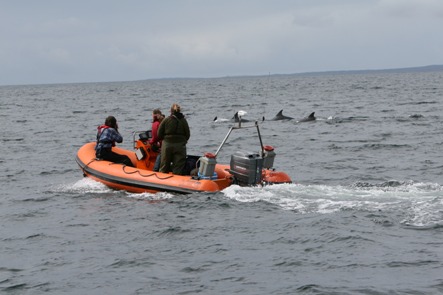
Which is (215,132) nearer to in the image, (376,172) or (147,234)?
(376,172)

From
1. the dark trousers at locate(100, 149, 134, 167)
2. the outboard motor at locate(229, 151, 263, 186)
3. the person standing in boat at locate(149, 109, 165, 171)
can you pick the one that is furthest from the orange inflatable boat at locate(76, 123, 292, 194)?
the person standing in boat at locate(149, 109, 165, 171)

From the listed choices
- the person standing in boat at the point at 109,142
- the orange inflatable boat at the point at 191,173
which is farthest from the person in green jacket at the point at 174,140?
the person standing in boat at the point at 109,142

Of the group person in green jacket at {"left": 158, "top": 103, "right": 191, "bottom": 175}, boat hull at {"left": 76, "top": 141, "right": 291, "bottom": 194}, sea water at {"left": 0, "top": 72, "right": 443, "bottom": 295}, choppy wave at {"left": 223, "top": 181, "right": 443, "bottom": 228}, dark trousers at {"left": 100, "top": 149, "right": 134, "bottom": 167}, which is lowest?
sea water at {"left": 0, "top": 72, "right": 443, "bottom": 295}

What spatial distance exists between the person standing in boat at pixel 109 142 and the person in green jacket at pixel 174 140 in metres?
1.37

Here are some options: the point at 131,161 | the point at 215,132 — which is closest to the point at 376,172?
the point at 131,161

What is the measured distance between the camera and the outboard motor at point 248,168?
13.6m

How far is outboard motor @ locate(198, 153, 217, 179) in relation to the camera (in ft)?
44.5

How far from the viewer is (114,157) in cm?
1569

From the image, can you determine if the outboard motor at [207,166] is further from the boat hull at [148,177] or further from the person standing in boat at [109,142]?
the person standing in boat at [109,142]

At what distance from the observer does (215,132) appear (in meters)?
31.6

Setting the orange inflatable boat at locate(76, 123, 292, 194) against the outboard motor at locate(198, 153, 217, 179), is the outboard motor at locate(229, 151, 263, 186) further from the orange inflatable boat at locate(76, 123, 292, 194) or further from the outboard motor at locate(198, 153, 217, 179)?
the outboard motor at locate(198, 153, 217, 179)

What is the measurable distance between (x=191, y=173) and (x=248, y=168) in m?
1.42

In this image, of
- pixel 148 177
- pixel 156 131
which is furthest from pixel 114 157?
pixel 148 177

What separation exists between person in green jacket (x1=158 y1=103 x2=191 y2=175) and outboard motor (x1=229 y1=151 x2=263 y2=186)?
1.21 metres
